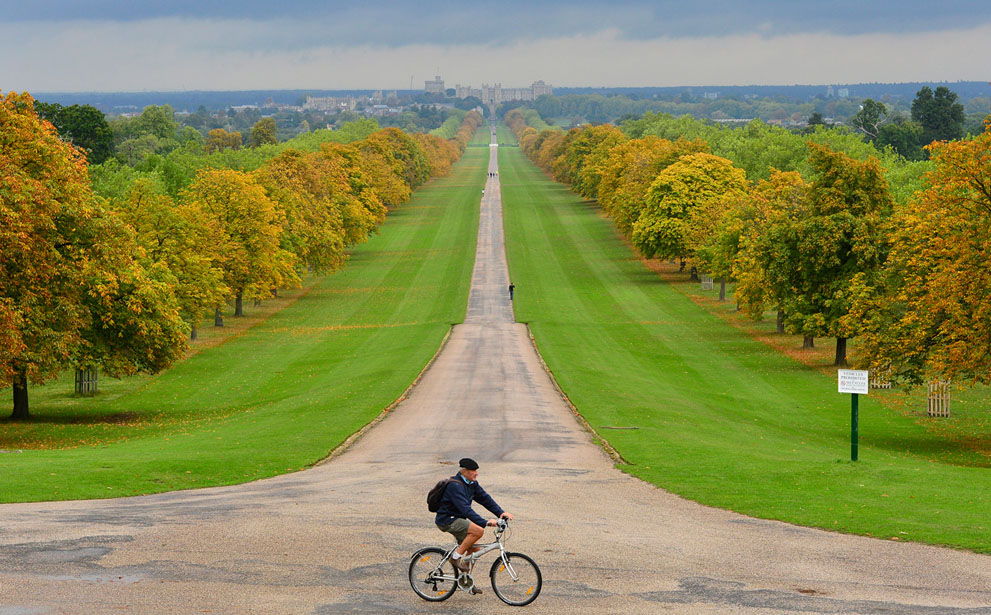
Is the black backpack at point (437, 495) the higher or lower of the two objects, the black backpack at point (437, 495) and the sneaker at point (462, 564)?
the higher

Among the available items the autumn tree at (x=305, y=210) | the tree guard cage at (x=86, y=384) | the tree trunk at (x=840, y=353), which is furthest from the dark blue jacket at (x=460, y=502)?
the autumn tree at (x=305, y=210)

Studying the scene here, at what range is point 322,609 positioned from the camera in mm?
17594

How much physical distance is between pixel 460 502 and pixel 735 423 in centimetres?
2780

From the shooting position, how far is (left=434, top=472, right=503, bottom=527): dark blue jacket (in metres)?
17.9

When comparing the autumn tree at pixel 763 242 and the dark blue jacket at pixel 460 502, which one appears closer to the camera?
the dark blue jacket at pixel 460 502

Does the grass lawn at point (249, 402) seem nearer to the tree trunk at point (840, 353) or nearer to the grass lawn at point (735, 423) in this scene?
the grass lawn at point (735, 423)

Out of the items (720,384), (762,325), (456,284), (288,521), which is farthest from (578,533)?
(456,284)

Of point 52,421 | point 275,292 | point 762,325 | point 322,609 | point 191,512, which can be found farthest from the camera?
point 275,292

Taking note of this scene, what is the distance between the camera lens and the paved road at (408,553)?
1806 cm

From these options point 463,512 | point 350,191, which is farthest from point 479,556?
point 350,191

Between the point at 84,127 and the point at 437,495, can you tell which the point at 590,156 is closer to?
the point at 84,127

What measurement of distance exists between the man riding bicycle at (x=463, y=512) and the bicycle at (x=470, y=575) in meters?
0.16

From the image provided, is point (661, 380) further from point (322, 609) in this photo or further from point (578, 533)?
point (322, 609)

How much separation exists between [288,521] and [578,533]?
6226 millimetres
